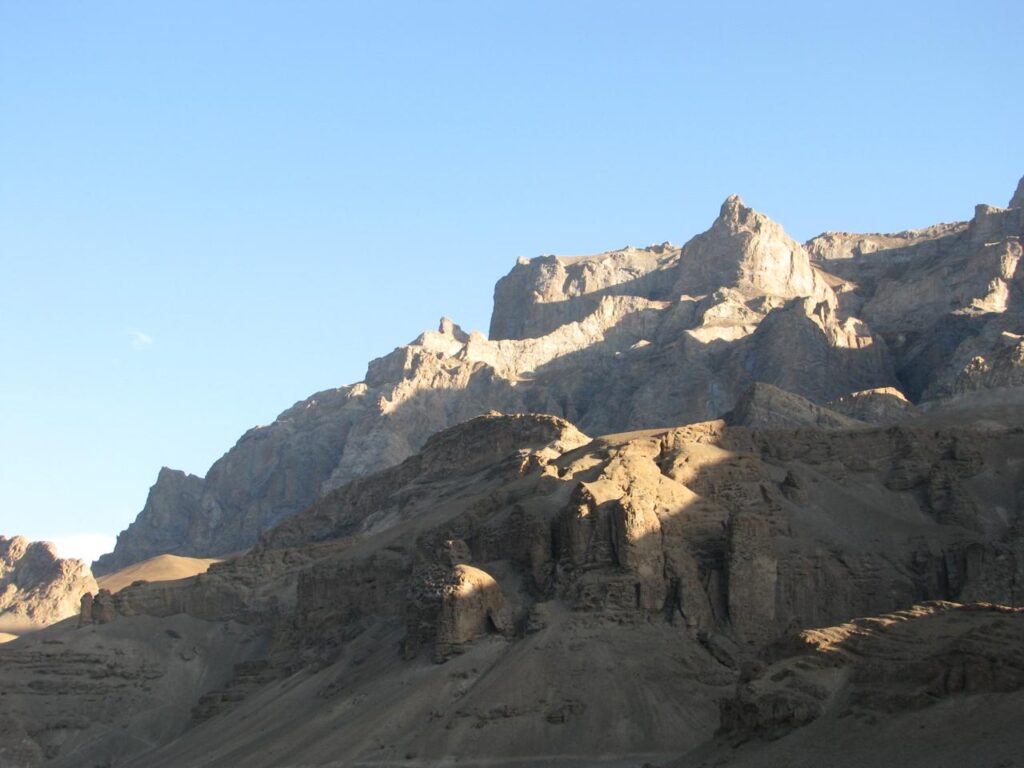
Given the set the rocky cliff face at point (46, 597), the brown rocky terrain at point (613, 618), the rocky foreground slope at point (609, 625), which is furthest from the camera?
the rocky cliff face at point (46, 597)

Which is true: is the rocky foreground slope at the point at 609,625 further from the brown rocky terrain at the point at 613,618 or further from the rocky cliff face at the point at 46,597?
the rocky cliff face at the point at 46,597

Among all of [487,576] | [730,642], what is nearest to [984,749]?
[730,642]

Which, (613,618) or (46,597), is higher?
(46,597)

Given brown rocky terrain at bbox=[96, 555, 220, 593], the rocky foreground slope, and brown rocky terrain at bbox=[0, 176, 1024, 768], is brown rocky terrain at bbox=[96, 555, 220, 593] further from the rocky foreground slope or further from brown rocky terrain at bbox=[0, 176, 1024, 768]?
the rocky foreground slope

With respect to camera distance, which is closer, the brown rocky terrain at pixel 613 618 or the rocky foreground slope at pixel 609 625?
the brown rocky terrain at pixel 613 618

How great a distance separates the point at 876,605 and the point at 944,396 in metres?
53.7

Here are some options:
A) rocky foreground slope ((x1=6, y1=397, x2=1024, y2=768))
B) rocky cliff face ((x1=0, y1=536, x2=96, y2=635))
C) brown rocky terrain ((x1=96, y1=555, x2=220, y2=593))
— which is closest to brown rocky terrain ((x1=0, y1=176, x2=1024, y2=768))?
rocky foreground slope ((x1=6, y1=397, x2=1024, y2=768))

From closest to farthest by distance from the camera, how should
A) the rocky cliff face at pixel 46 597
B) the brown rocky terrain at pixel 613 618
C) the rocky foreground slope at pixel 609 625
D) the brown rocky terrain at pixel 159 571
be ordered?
the brown rocky terrain at pixel 613 618, the rocky foreground slope at pixel 609 625, the brown rocky terrain at pixel 159 571, the rocky cliff face at pixel 46 597

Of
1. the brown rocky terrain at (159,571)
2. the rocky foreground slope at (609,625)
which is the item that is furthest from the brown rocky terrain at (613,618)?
the brown rocky terrain at (159,571)

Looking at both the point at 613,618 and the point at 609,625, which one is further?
the point at 613,618

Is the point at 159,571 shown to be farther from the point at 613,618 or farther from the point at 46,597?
the point at 613,618

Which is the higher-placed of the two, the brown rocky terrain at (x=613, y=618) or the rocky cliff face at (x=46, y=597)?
the rocky cliff face at (x=46, y=597)

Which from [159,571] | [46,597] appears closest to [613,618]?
[159,571]

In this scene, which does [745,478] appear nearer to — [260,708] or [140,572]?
[260,708]
